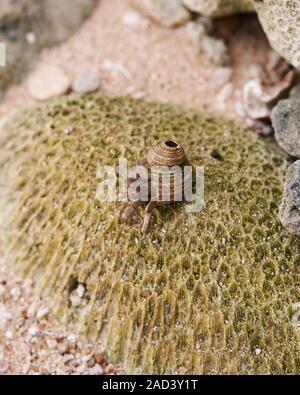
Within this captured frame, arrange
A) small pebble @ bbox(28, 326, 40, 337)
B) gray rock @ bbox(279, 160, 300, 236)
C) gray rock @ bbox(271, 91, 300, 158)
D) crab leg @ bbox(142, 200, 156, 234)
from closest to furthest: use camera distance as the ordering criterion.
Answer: gray rock @ bbox(279, 160, 300, 236) < crab leg @ bbox(142, 200, 156, 234) < small pebble @ bbox(28, 326, 40, 337) < gray rock @ bbox(271, 91, 300, 158)

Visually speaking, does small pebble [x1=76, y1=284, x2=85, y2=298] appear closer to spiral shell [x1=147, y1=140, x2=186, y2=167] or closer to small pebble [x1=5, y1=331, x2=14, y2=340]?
small pebble [x1=5, y1=331, x2=14, y2=340]

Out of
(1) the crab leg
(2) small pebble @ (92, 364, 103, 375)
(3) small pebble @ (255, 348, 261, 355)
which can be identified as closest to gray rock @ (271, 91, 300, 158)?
(1) the crab leg

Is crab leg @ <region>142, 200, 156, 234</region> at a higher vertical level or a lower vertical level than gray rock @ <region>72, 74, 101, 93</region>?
lower

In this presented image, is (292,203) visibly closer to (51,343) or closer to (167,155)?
(167,155)

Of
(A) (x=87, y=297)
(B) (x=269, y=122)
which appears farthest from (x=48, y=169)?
(B) (x=269, y=122)

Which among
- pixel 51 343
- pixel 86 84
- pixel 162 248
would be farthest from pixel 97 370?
pixel 86 84

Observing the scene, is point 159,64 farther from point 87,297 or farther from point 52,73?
point 87,297

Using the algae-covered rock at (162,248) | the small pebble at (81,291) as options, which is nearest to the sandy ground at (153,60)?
the algae-covered rock at (162,248)

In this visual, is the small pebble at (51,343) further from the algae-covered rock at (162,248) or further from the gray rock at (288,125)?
the gray rock at (288,125)
